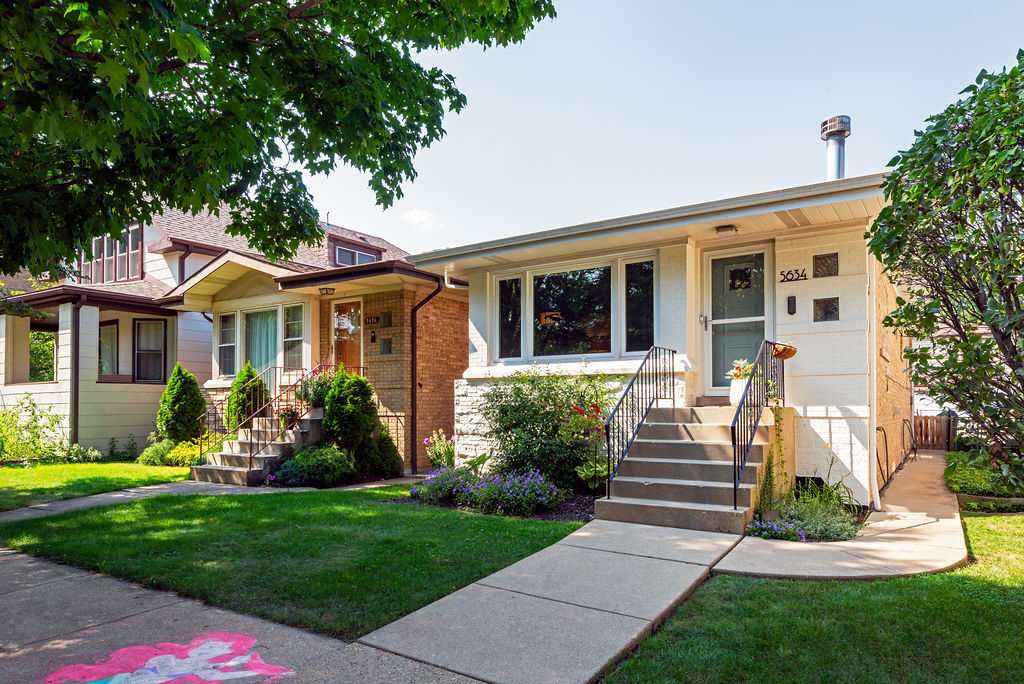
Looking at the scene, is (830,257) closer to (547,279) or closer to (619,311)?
(619,311)

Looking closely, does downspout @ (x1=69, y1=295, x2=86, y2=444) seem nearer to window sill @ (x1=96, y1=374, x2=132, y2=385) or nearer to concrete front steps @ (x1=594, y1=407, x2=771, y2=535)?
window sill @ (x1=96, y1=374, x2=132, y2=385)

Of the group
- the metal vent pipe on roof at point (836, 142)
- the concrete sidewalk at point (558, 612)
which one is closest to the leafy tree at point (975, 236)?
the concrete sidewalk at point (558, 612)

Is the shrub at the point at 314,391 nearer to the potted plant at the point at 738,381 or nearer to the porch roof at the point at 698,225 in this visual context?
the porch roof at the point at 698,225

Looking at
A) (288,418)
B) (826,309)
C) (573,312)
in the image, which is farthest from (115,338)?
(826,309)

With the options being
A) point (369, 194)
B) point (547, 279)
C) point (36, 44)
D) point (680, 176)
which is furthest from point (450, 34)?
point (680, 176)

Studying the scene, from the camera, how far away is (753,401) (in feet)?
23.3

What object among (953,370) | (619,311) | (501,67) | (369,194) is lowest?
(953,370)

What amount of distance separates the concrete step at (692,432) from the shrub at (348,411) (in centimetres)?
521

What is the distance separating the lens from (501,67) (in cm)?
781

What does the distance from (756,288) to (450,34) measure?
16.4ft

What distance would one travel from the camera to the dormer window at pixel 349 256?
15.2m

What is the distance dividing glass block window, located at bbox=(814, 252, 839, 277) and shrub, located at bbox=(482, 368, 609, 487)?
3046 millimetres

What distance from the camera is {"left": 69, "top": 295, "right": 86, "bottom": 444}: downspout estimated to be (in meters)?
13.2

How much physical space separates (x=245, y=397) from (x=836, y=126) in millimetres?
11400
